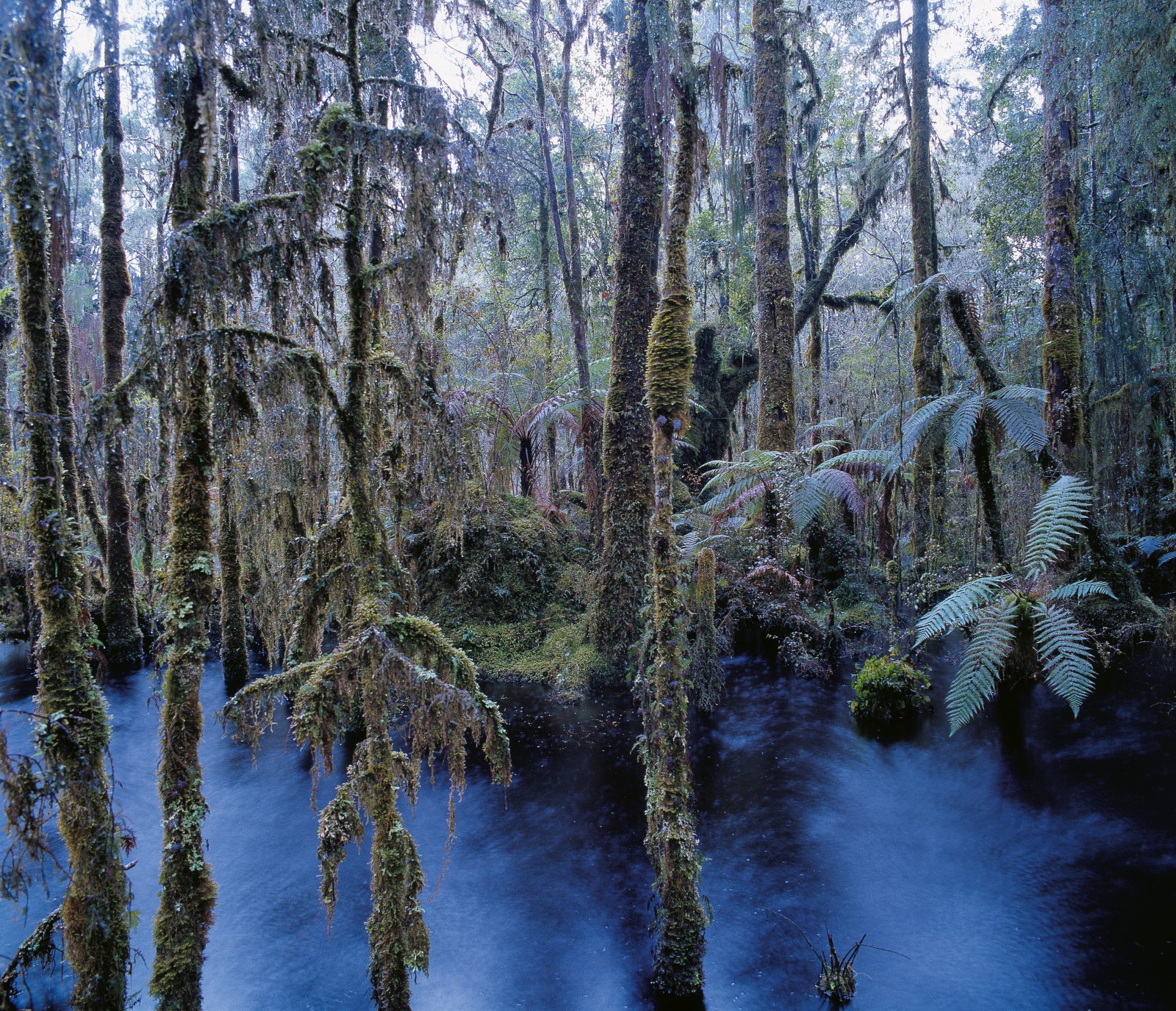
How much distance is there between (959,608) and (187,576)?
20.5ft

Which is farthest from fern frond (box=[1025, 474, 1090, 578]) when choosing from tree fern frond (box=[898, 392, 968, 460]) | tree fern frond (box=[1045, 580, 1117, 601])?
tree fern frond (box=[898, 392, 968, 460])

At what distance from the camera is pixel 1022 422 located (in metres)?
7.32

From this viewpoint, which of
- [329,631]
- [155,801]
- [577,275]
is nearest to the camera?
[155,801]

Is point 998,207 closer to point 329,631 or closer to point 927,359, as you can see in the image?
point 927,359

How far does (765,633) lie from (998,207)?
30.7 feet

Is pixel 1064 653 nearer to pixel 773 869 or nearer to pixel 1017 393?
pixel 1017 393

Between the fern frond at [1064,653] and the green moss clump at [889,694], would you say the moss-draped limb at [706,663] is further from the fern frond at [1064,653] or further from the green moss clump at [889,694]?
the fern frond at [1064,653]

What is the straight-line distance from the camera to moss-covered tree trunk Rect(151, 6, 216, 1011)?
3.13 meters

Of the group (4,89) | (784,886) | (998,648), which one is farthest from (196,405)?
(998,648)

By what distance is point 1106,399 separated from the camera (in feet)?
31.7

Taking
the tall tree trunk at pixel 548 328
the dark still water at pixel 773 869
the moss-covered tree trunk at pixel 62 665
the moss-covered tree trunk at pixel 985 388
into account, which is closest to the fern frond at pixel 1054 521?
the moss-covered tree trunk at pixel 985 388

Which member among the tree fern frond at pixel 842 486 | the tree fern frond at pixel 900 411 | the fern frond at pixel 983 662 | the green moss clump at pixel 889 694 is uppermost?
the tree fern frond at pixel 900 411

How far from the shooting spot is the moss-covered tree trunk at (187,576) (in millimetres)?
3133

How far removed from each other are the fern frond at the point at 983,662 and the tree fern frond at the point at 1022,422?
1.82 meters
